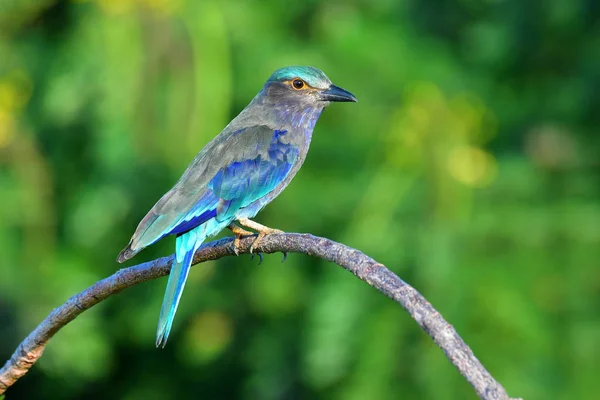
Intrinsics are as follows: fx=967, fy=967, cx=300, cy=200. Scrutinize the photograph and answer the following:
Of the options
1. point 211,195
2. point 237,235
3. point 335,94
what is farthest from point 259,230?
point 335,94

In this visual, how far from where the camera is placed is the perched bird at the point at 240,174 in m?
3.89

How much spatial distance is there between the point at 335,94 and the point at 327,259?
7.66ft

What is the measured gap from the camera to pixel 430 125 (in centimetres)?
611

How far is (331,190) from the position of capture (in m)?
6.62

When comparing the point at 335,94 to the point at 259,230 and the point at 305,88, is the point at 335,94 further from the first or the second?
the point at 259,230

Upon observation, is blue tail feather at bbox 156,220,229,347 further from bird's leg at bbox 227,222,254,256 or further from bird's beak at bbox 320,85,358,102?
bird's beak at bbox 320,85,358,102

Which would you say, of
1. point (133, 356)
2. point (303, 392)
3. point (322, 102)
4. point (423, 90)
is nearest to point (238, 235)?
point (322, 102)

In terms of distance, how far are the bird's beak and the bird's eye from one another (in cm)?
12

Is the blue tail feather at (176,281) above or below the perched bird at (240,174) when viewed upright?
below

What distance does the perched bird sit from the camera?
389 cm

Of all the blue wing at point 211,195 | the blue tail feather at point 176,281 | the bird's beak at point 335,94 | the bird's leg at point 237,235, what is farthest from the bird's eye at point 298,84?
the blue tail feather at point 176,281

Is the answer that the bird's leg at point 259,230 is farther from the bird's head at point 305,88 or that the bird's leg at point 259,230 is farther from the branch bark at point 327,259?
the bird's head at point 305,88

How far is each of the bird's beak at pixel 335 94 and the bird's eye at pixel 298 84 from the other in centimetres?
12

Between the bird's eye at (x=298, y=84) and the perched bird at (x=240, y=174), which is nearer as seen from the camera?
the perched bird at (x=240, y=174)
